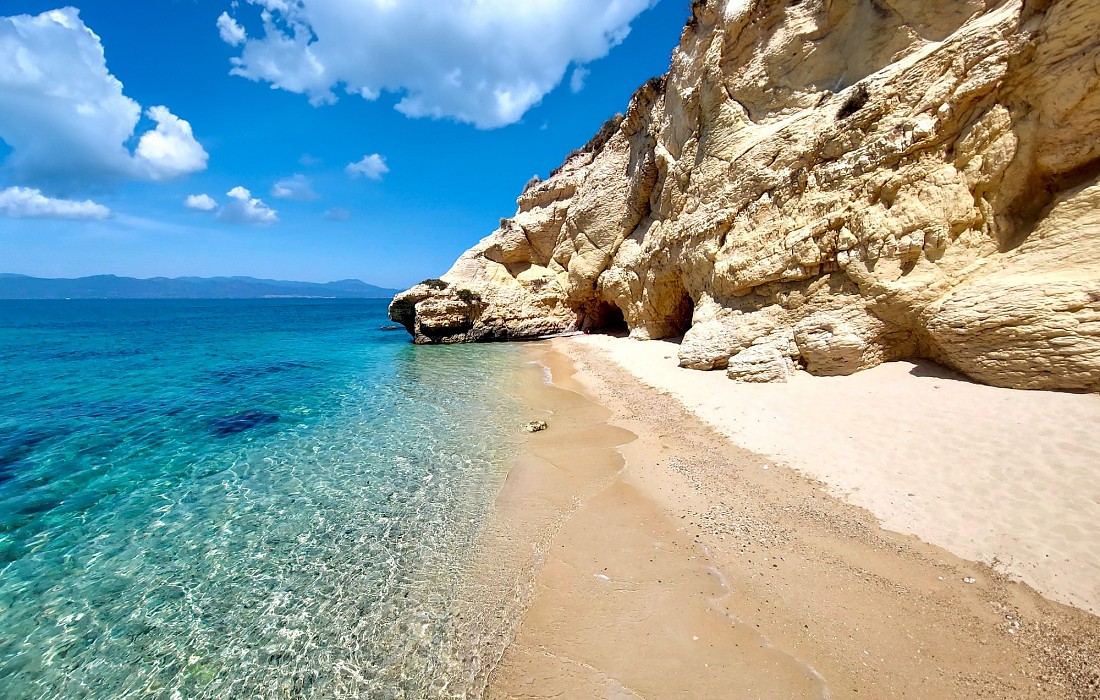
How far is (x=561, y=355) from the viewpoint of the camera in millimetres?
22734

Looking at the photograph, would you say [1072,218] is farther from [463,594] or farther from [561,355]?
[561,355]

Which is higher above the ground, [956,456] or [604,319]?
[604,319]

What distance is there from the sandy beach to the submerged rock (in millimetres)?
8533

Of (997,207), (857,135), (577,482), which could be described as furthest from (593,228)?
(577,482)

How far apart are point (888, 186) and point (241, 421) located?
19602 mm

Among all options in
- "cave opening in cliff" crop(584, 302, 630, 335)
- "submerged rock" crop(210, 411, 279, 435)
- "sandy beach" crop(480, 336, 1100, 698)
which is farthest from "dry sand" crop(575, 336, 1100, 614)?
"cave opening in cliff" crop(584, 302, 630, 335)

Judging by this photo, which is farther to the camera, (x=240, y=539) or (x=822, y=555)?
(x=240, y=539)

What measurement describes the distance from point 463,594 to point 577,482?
3.22 m

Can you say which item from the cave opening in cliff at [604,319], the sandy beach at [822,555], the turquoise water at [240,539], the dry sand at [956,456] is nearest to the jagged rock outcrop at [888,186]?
the dry sand at [956,456]

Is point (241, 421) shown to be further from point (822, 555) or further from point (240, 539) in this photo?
point (822, 555)

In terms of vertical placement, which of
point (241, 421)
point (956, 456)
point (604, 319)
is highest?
point (604, 319)

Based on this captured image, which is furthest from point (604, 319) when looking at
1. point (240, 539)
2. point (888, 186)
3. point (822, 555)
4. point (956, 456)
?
point (240, 539)

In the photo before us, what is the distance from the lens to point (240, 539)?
667 cm

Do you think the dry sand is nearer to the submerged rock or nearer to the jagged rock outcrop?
the jagged rock outcrop
